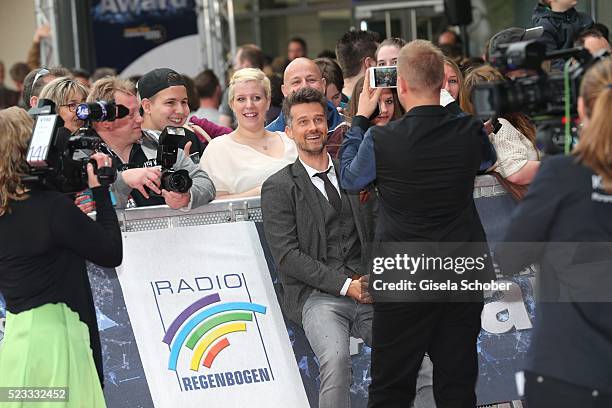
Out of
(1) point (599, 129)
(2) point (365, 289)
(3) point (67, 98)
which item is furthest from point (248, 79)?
(1) point (599, 129)

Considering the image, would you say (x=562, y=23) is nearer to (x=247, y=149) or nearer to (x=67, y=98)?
(x=247, y=149)

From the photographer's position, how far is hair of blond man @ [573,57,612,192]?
12.2 ft

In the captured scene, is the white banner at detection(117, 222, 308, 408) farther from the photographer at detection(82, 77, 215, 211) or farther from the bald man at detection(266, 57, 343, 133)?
the bald man at detection(266, 57, 343, 133)

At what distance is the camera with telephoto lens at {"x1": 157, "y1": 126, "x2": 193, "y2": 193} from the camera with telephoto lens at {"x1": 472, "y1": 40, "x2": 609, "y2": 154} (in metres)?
1.92

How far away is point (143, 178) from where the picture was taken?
229 inches

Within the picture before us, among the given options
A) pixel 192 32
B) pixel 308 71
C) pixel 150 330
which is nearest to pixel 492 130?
pixel 308 71

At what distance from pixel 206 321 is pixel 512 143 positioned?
197cm

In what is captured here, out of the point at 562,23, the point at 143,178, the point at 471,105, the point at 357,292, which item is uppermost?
the point at 562,23

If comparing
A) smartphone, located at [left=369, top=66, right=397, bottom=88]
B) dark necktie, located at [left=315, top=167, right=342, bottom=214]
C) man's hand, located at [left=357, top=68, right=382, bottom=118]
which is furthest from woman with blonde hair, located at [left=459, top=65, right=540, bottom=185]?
dark necktie, located at [left=315, top=167, right=342, bottom=214]

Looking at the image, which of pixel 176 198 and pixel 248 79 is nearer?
pixel 176 198

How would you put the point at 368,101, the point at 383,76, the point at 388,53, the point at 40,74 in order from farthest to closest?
1. the point at 40,74
2. the point at 388,53
3. the point at 383,76
4. the point at 368,101

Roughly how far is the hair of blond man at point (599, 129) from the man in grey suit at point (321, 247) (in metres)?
2.18

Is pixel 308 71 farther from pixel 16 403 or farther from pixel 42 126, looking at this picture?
pixel 16 403

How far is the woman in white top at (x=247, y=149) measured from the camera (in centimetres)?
644
